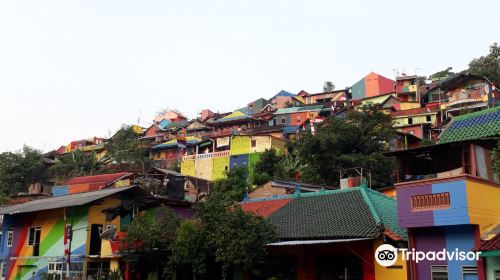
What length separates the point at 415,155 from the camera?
14.9 meters

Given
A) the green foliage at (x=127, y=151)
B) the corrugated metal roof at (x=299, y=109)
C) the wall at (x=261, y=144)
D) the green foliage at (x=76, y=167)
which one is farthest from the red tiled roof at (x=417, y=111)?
the green foliage at (x=76, y=167)

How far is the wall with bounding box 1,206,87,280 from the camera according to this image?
906 inches

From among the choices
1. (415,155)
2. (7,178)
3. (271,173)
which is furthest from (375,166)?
(7,178)

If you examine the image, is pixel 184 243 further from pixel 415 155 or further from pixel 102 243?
pixel 415 155

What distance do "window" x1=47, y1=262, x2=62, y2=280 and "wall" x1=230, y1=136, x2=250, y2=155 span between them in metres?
29.1

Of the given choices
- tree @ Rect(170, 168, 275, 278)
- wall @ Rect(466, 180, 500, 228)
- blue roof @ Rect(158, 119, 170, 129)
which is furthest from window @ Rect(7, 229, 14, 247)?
blue roof @ Rect(158, 119, 170, 129)

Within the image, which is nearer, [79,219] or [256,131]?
[79,219]

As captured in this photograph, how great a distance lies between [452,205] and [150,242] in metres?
11.5

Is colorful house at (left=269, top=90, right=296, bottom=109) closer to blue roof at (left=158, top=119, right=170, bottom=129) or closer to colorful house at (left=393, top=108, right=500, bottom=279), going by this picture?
blue roof at (left=158, top=119, right=170, bottom=129)

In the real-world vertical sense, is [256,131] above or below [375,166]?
above

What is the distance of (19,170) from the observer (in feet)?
193

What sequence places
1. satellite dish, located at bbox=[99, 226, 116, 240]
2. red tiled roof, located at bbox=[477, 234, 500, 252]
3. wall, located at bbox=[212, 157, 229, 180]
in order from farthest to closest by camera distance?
wall, located at bbox=[212, 157, 229, 180], satellite dish, located at bbox=[99, 226, 116, 240], red tiled roof, located at bbox=[477, 234, 500, 252]

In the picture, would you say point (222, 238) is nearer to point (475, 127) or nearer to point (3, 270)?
point (475, 127)

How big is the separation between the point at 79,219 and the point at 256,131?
34874 mm
